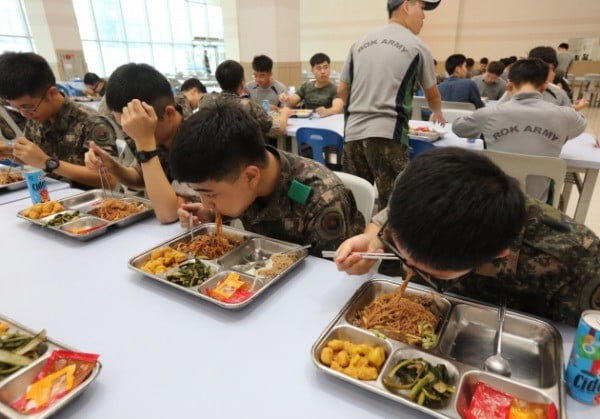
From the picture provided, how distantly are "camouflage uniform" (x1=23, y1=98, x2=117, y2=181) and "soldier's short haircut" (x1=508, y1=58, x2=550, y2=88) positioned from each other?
8.65 ft

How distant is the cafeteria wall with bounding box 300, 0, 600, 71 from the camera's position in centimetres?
953

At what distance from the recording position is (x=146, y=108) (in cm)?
162

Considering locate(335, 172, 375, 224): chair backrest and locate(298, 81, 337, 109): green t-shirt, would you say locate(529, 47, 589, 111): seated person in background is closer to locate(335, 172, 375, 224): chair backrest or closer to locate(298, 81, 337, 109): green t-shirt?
locate(298, 81, 337, 109): green t-shirt

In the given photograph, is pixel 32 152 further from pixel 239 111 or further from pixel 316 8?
pixel 316 8

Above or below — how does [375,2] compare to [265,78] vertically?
above

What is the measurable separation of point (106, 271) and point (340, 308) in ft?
2.75

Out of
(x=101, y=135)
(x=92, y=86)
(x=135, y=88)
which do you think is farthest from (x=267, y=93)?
(x=92, y=86)

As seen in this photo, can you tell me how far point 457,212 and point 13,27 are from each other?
1065 cm

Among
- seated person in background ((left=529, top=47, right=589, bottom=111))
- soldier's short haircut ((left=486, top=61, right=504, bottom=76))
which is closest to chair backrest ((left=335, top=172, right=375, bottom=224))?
seated person in background ((left=529, top=47, right=589, bottom=111))

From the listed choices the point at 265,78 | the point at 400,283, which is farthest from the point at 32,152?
the point at 265,78

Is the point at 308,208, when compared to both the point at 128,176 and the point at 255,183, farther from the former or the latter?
the point at 128,176

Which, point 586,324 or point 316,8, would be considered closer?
point 586,324

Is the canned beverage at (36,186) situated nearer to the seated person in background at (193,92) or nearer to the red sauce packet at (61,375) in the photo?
the red sauce packet at (61,375)

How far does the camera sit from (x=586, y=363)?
73 cm
